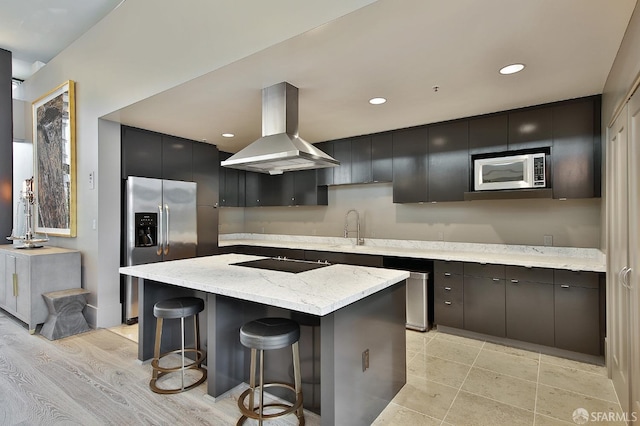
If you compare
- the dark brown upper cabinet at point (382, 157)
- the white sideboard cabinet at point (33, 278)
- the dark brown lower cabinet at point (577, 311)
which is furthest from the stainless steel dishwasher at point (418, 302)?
the white sideboard cabinet at point (33, 278)

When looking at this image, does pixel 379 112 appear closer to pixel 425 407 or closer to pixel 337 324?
pixel 337 324

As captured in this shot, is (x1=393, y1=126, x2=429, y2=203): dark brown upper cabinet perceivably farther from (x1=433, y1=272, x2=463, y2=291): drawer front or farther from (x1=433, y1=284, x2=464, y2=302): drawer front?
(x1=433, y1=284, x2=464, y2=302): drawer front

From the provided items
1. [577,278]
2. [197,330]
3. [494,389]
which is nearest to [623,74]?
[577,278]

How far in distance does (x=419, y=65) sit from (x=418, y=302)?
2.47 m

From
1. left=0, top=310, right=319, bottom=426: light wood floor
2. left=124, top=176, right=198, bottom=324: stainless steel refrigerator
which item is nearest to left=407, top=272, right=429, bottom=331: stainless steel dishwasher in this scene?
left=0, top=310, right=319, bottom=426: light wood floor

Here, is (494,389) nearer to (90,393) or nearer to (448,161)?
(448,161)

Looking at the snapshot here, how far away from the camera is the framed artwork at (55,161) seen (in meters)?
4.16

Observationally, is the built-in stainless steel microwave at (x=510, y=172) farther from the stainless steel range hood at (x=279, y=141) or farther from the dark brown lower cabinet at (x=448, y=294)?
the stainless steel range hood at (x=279, y=141)

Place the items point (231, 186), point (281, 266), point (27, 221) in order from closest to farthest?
point (281, 266) → point (27, 221) → point (231, 186)

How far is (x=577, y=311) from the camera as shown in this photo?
9.46ft

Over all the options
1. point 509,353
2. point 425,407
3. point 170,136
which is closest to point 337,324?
point 425,407

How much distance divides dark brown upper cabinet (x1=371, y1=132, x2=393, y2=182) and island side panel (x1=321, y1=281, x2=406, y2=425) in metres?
2.21

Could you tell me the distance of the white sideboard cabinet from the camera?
12.0ft

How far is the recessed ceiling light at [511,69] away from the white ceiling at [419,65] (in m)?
0.05
